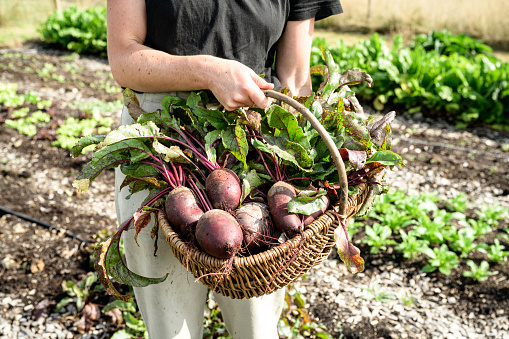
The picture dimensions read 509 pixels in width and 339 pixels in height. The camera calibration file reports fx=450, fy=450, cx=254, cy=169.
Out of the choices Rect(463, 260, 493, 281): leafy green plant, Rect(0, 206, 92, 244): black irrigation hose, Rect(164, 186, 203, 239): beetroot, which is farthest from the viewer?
Rect(0, 206, 92, 244): black irrigation hose

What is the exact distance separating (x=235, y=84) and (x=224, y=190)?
1.03 ft

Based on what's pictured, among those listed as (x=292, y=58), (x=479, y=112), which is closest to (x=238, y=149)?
(x=292, y=58)

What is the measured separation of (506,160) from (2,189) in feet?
14.8

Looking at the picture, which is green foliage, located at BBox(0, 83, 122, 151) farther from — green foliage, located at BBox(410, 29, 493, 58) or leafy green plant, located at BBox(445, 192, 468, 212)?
green foliage, located at BBox(410, 29, 493, 58)

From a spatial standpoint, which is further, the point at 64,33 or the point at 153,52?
the point at 64,33

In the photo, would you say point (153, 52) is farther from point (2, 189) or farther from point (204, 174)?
point (2, 189)

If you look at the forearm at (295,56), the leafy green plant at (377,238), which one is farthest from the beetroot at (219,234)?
the leafy green plant at (377,238)

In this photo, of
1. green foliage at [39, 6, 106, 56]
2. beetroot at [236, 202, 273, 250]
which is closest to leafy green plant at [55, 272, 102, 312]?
beetroot at [236, 202, 273, 250]

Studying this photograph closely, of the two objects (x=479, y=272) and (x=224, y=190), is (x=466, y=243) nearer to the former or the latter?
(x=479, y=272)

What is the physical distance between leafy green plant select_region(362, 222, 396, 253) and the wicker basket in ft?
5.95

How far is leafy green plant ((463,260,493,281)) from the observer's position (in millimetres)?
2723

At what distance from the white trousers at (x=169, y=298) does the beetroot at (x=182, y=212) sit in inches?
11.7

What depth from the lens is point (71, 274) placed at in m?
2.88

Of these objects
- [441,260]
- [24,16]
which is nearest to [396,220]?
[441,260]
